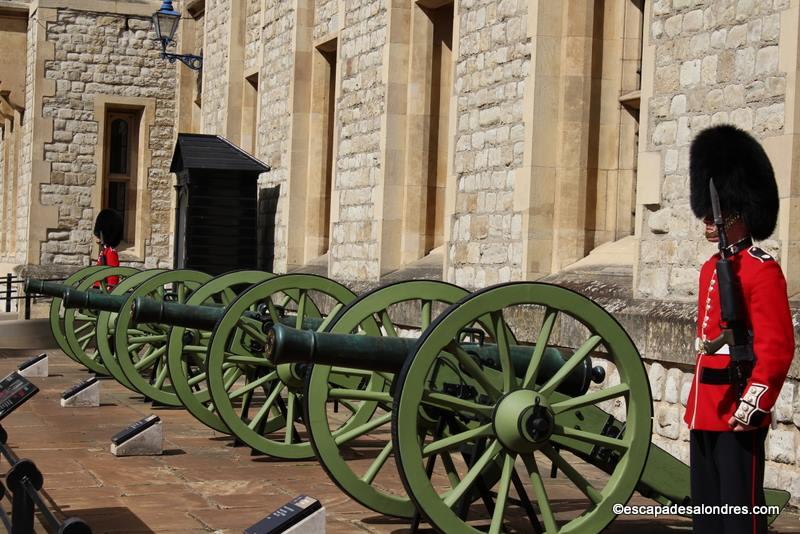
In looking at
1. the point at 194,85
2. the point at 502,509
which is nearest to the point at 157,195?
the point at 194,85

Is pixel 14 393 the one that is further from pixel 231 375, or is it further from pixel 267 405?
pixel 231 375

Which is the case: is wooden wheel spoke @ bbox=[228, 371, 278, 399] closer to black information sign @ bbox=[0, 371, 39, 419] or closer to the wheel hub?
black information sign @ bbox=[0, 371, 39, 419]

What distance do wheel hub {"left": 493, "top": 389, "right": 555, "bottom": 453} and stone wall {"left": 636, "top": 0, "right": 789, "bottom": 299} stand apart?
7.01 feet

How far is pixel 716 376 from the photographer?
432cm

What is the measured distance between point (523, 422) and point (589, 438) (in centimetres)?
33

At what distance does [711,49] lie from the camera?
22.9 feet

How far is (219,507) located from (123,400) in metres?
4.53

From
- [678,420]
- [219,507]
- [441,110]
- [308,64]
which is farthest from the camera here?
[308,64]

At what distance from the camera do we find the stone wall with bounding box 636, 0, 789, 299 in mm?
6539

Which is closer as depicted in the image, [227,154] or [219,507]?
[219,507]

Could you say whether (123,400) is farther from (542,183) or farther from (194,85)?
(194,85)

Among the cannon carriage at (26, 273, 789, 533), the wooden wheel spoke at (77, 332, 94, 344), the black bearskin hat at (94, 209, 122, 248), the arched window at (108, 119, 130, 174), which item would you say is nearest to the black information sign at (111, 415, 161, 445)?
the cannon carriage at (26, 273, 789, 533)

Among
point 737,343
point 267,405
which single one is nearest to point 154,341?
point 267,405

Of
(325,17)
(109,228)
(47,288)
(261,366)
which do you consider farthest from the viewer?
(109,228)
